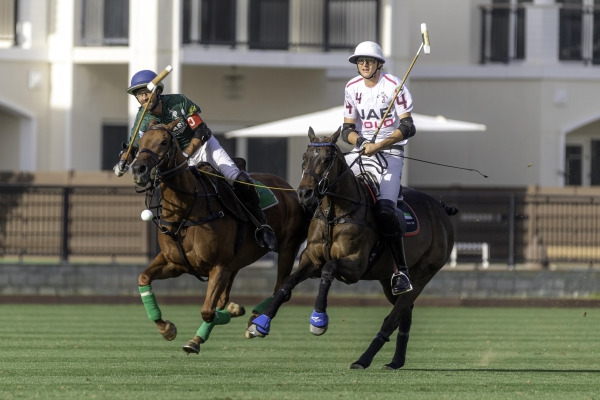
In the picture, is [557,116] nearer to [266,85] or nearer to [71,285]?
[266,85]

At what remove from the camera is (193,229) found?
13031 millimetres

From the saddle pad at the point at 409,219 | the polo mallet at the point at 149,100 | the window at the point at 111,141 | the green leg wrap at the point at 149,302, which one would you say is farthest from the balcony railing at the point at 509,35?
the green leg wrap at the point at 149,302

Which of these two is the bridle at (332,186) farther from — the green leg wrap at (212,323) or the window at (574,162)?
the window at (574,162)

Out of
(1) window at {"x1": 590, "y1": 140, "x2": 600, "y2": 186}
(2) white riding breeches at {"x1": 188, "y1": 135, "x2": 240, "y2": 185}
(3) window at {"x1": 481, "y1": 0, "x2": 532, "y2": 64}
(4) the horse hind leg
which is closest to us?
(4) the horse hind leg

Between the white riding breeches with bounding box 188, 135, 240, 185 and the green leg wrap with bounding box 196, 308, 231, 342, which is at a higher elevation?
the white riding breeches with bounding box 188, 135, 240, 185

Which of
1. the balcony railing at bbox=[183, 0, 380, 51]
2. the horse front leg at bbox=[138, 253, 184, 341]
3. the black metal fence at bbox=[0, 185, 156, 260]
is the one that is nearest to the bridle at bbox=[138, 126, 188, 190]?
the horse front leg at bbox=[138, 253, 184, 341]

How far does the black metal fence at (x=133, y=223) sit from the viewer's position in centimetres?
2488

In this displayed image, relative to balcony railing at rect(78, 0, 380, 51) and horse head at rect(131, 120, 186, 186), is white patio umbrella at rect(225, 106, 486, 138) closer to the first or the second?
balcony railing at rect(78, 0, 380, 51)

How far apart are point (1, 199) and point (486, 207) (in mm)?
8129

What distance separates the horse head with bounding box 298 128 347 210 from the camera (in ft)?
39.9

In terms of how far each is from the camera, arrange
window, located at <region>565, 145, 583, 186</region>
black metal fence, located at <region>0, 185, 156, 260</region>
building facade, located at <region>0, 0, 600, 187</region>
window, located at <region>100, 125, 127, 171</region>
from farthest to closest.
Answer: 1. window, located at <region>565, 145, 583, 186</region>
2. window, located at <region>100, 125, 127, 171</region>
3. building facade, located at <region>0, 0, 600, 187</region>
4. black metal fence, located at <region>0, 185, 156, 260</region>

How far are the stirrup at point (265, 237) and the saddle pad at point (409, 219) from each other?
3.96 ft

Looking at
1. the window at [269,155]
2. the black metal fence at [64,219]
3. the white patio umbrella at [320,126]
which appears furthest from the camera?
the window at [269,155]

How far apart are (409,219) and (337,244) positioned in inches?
55.3
